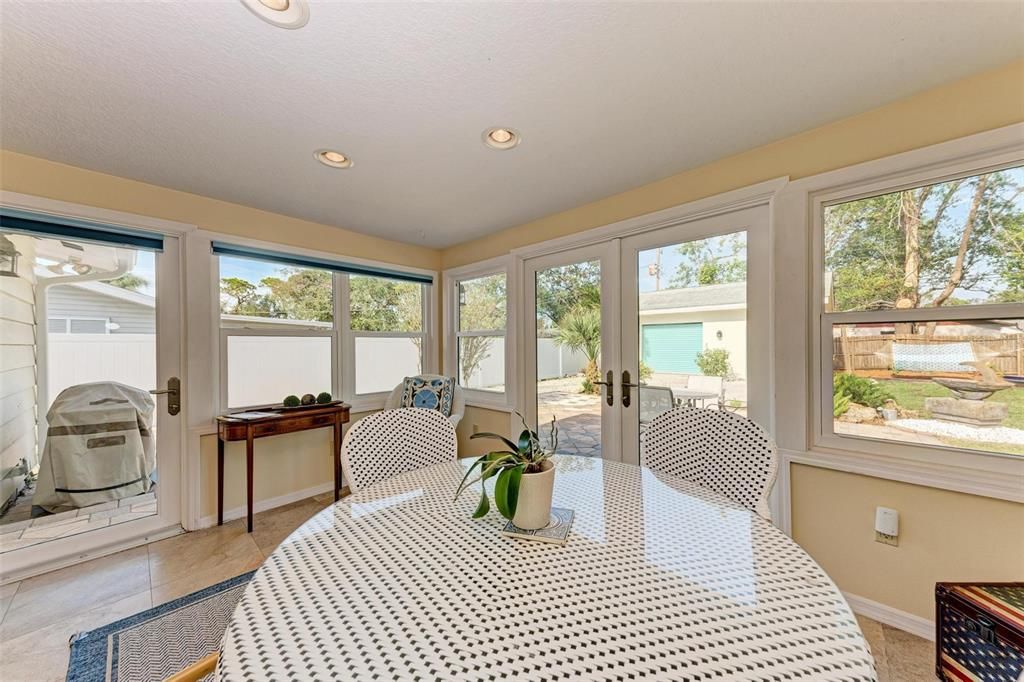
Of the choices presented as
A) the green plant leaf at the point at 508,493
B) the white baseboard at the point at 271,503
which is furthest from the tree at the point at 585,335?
the white baseboard at the point at 271,503

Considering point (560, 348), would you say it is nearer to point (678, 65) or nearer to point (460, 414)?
point (460, 414)

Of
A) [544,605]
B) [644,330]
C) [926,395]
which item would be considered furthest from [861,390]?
[544,605]

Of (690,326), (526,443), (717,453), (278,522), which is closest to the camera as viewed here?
(526,443)

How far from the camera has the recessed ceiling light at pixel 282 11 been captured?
116 centimetres

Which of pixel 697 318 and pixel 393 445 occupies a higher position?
pixel 697 318

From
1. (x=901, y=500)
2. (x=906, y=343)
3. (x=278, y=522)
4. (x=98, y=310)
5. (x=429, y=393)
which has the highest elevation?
(x=98, y=310)

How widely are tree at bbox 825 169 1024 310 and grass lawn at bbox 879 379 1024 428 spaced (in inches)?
13.9

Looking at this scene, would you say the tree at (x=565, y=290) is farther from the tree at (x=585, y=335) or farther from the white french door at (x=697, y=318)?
the white french door at (x=697, y=318)

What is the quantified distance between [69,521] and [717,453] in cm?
360

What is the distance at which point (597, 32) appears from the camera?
50.1 inches

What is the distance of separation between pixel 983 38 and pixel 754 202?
0.86 m

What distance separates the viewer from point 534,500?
98 cm

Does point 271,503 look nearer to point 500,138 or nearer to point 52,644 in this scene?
point 52,644

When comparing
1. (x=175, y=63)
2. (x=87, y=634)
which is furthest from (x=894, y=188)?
(x=87, y=634)
